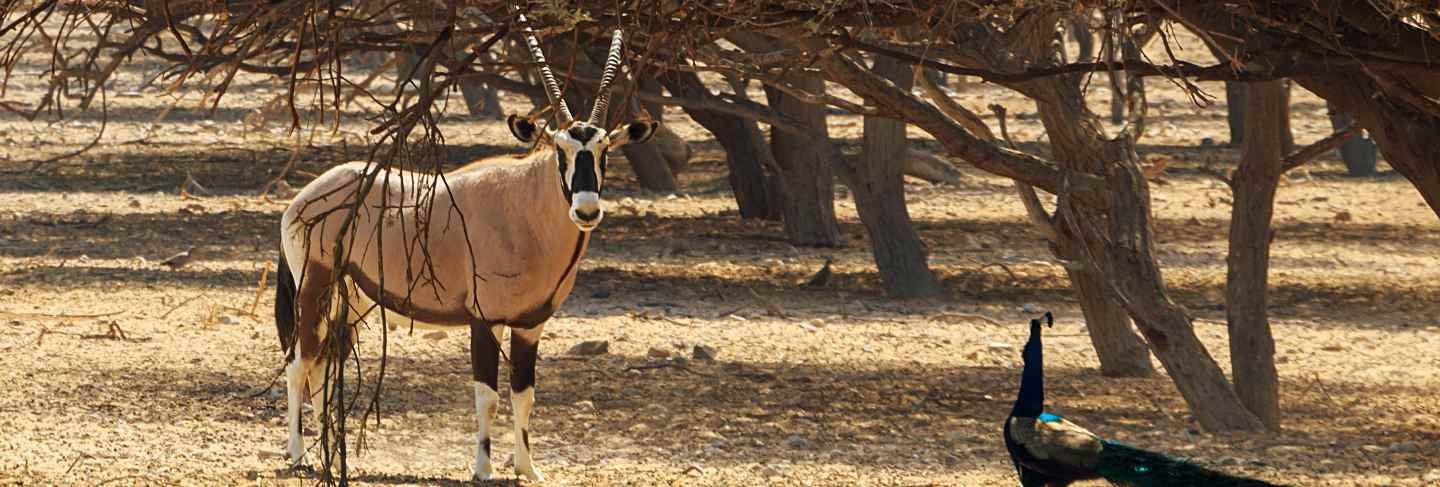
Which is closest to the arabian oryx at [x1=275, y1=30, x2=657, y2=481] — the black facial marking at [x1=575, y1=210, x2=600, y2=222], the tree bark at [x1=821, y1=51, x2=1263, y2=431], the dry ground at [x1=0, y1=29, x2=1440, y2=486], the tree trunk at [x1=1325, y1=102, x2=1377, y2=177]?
the black facial marking at [x1=575, y1=210, x2=600, y2=222]

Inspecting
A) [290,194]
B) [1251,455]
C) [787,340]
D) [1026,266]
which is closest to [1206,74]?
[1251,455]

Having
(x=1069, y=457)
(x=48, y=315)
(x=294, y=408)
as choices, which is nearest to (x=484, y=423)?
(x=294, y=408)

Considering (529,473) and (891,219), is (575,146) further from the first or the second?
(891,219)

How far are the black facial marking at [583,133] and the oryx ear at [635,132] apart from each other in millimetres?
287

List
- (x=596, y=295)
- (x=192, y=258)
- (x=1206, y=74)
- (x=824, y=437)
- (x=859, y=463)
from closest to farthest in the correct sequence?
1. (x=1206, y=74)
2. (x=859, y=463)
3. (x=824, y=437)
4. (x=596, y=295)
5. (x=192, y=258)

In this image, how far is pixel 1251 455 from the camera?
8.77 meters

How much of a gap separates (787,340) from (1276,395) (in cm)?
337

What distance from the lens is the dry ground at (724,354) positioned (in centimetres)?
862

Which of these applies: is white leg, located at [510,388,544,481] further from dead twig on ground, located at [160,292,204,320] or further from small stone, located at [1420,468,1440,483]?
dead twig on ground, located at [160,292,204,320]

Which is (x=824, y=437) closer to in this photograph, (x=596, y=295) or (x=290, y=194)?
(x=596, y=295)

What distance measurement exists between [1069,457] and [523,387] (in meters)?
2.29

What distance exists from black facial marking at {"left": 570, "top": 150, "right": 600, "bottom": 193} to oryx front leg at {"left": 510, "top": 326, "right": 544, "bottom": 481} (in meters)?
0.78

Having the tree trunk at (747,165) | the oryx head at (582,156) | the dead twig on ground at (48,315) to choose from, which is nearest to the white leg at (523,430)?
the oryx head at (582,156)

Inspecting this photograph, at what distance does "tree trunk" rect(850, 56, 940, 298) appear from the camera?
537 inches
